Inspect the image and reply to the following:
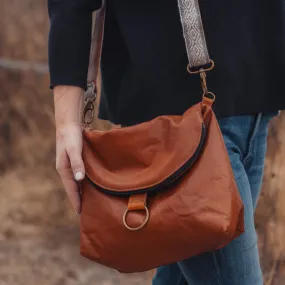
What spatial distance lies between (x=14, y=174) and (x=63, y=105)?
181 cm

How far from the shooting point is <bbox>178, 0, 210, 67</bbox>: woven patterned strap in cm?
Result: 77

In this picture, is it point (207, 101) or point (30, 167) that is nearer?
point (207, 101)

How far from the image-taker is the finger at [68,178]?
850 mm

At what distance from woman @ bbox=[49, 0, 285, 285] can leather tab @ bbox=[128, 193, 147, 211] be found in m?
0.10

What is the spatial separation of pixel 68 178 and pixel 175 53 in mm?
250

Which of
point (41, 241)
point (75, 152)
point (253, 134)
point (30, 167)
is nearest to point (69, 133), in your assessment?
point (75, 152)

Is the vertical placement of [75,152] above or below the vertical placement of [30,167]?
above

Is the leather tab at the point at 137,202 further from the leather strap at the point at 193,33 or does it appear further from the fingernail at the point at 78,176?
the leather strap at the point at 193,33

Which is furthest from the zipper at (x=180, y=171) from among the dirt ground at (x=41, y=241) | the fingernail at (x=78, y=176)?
the dirt ground at (x=41, y=241)

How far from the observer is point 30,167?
100 inches

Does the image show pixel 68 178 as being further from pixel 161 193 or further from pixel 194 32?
pixel 194 32

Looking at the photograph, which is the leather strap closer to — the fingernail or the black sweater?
the black sweater

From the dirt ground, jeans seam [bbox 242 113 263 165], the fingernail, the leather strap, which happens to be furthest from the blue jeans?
the dirt ground

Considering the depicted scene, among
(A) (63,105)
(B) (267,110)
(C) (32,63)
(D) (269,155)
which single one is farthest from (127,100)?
(C) (32,63)
